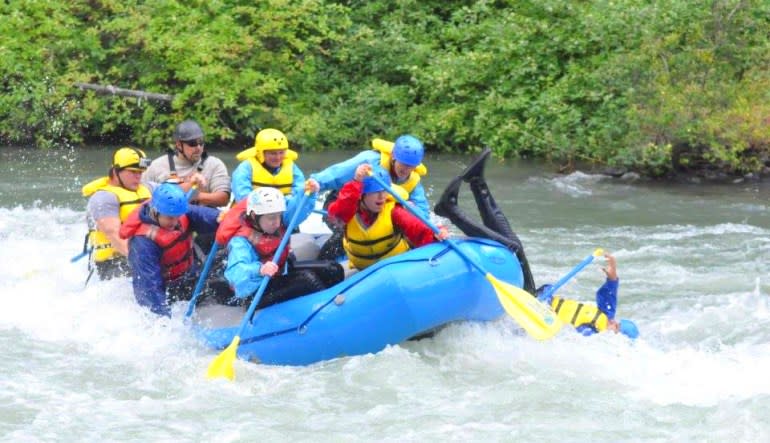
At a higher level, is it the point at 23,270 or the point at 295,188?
the point at 295,188

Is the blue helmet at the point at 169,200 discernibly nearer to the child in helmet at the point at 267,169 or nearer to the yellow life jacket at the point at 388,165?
the child in helmet at the point at 267,169

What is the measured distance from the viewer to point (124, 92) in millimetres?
15328

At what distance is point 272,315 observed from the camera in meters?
6.61

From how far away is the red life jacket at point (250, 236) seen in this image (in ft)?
21.5

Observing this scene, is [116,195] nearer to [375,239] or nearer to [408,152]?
[375,239]

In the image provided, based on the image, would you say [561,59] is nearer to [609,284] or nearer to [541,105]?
[541,105]

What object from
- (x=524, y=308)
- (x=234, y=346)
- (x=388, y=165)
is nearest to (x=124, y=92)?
(x=388, y=165)

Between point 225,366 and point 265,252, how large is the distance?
68 centimetres

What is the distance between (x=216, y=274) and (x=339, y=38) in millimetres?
9221

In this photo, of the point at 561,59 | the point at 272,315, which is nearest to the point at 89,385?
the point at 272,315

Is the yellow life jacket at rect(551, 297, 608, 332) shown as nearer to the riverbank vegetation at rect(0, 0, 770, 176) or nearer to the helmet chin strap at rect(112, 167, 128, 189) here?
the helmet chin strap at rect(112, 167, 128, 189)

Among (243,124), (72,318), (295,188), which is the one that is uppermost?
(295,188)

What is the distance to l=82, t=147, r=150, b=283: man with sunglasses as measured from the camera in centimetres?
730

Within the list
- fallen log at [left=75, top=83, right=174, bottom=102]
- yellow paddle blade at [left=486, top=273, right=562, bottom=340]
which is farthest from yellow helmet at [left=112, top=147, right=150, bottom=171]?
fallen log at [left=75, top=83, right=174, bottom=102]
